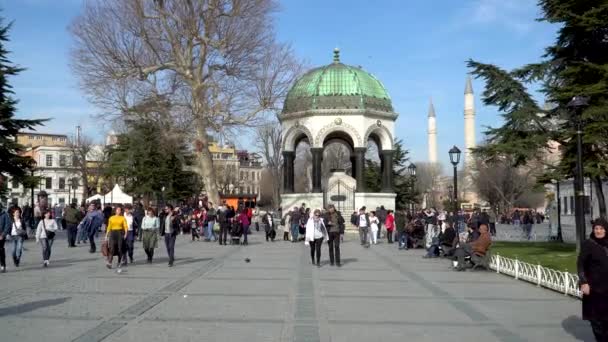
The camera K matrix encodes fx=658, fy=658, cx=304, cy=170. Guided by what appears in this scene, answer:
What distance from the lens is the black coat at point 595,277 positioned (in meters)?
6.77

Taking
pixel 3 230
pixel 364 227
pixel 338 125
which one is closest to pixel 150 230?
pixel 3 230

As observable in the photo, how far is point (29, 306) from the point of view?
1009 centimetres

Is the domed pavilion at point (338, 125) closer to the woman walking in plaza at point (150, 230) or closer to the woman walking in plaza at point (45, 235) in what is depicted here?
the woman walking in plaza at point (150, 230)

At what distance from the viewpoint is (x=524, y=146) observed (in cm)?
1948

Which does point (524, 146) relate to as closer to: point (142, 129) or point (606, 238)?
point (606, 238)

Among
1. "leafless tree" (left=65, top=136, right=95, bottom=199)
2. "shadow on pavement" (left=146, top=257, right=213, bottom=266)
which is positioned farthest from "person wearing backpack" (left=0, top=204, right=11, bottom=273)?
"leafless tree" (left=65, top=136, right=95, bottom=199)

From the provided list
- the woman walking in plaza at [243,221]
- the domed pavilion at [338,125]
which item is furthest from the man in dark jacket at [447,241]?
the domed pavilion at [338,125]

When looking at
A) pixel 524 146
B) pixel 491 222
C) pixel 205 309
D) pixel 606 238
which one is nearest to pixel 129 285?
pixel 205 309

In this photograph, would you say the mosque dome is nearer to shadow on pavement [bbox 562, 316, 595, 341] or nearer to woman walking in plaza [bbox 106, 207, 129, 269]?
woman walking in plaza [bbox 106, 207, 129, 269]

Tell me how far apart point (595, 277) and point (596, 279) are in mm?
23

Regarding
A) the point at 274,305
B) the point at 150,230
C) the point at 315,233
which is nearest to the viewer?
the point at 274,305

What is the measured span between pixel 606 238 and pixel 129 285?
8777 mm

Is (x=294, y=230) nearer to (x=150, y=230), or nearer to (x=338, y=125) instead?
(x=338, y=125)

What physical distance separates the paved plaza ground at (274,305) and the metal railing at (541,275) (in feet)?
0.80
